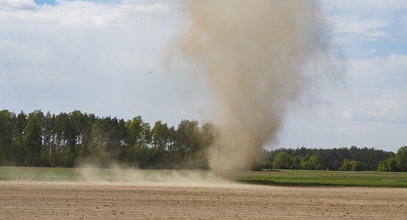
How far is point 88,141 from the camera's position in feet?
338

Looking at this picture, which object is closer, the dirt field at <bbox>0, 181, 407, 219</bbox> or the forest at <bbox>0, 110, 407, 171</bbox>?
the dirt field at <bbox>0, 181, 407, 219</bbox>

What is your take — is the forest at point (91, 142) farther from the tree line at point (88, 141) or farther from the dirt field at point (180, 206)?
the dirt field at point (180, 206)

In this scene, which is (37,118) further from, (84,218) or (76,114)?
(84,218)

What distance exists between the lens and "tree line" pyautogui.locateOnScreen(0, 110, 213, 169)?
8250 centimetres

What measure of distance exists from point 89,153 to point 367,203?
6769 centimetres

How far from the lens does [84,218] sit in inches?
962

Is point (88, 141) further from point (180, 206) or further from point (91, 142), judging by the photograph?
point (180, 206)

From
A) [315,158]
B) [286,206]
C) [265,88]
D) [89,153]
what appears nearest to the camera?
[286,206]

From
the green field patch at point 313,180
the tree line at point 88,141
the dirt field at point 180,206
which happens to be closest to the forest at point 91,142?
the tree line at point 88,141

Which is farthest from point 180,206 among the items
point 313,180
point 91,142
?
point 91,142

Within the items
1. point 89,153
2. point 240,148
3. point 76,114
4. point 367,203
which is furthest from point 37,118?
point 367,203

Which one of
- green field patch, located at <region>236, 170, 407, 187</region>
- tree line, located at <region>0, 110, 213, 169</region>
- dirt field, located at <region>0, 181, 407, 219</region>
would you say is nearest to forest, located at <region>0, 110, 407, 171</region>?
tree line, located at <region>0, 110, 213, 169</region>

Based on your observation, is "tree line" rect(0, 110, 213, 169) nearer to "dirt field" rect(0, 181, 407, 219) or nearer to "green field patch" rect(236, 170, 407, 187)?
"green field patch" rect(236, 170, 407, 187)

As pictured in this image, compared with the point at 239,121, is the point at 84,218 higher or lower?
Result: lower
